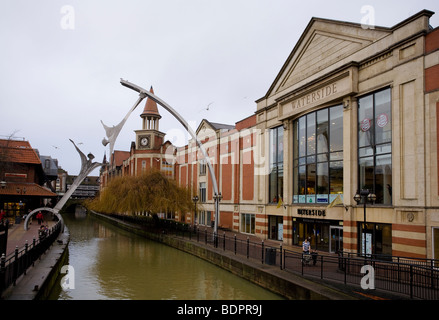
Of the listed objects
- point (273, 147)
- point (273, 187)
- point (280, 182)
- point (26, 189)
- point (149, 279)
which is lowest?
point (149, 279)

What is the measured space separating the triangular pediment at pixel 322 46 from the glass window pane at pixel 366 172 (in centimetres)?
646

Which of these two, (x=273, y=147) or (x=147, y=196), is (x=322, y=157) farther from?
(x=147, y=196)

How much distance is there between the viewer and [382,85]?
59.7ft

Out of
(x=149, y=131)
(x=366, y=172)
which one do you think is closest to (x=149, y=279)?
(x=366, y=172)

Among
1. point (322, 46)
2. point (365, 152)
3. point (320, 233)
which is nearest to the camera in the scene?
point (365, 152)

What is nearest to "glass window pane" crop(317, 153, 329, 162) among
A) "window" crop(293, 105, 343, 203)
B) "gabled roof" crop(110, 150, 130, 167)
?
"window" crop(293, 105, 343, 203)

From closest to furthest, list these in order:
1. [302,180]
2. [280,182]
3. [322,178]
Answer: [322,178] → [302,180] → [280,182]

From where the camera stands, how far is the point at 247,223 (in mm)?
32156

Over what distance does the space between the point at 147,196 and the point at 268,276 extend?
812 inches

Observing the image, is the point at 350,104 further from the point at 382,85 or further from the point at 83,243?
the point at 83,243

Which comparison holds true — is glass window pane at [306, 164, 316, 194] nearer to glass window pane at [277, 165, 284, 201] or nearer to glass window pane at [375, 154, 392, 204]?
glass window pane at [277, 165, 284, 201]

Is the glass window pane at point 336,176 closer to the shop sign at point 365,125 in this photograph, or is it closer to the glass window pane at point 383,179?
the shop sign at point 365,125

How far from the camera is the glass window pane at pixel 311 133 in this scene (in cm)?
2319
